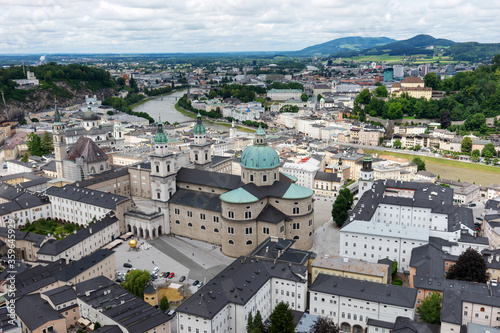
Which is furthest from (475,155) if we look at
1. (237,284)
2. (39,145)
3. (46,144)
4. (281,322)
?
(39,145)

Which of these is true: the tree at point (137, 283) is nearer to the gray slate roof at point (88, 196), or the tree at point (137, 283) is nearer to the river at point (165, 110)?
the gray slate roof at point (88, 196)

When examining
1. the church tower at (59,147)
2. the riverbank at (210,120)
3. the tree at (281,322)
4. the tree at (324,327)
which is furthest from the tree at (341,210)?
the riverbank at (210,120)

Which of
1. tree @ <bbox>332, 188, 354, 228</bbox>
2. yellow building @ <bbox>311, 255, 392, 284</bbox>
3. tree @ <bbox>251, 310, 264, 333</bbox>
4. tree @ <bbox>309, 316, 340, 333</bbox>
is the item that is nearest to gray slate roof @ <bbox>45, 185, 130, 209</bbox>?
tree @ <bbox>332, 188, 354, 228</bbox>

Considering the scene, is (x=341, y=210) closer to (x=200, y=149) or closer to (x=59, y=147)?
(x=200, y=149)

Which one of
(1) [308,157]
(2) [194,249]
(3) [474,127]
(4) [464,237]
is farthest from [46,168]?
(3) [474,127]

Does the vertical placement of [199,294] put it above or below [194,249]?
above

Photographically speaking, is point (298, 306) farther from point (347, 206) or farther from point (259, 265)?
point (347, 206)
